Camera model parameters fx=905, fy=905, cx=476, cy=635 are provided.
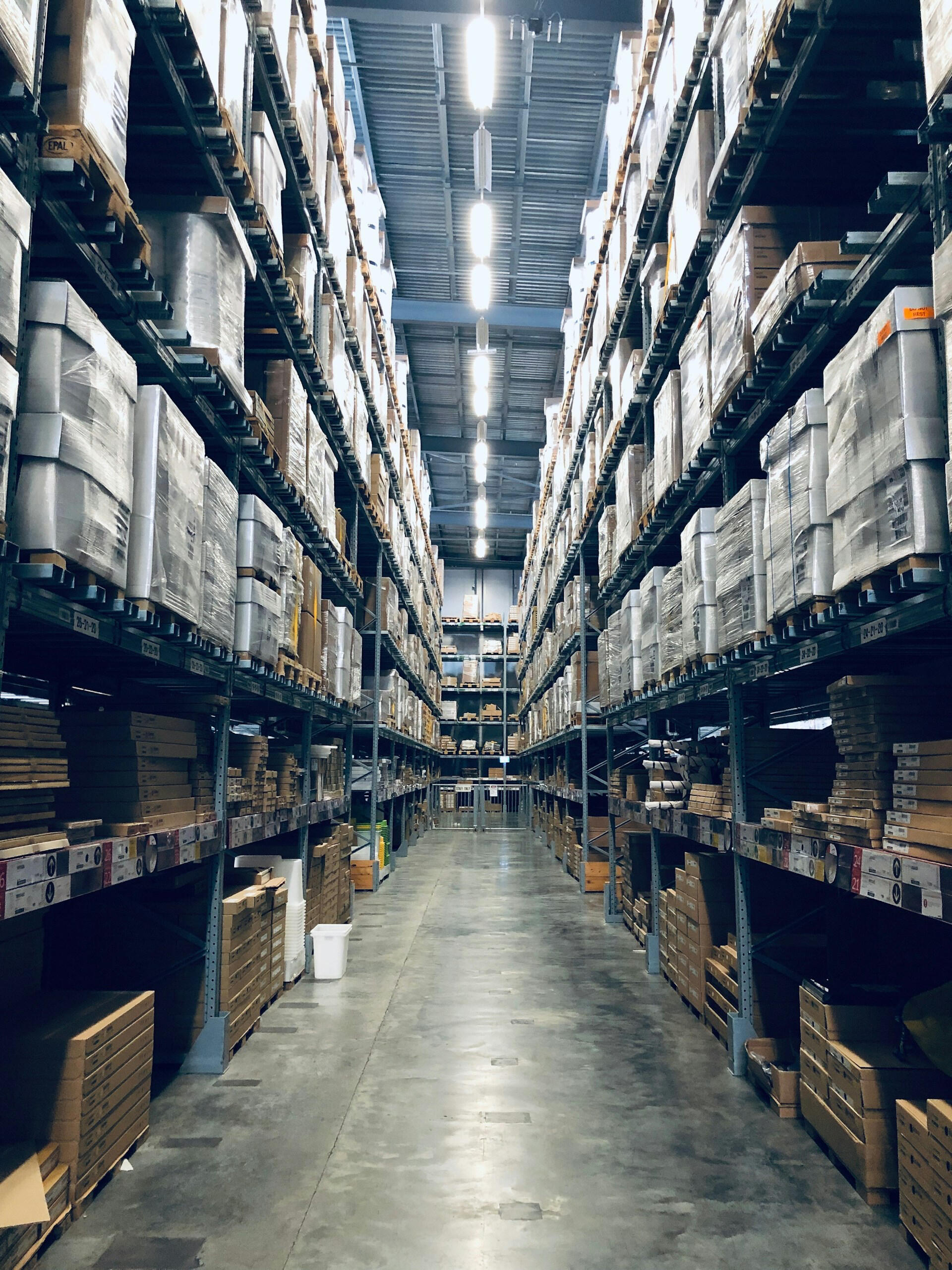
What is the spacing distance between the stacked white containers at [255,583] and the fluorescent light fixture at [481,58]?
573 centimetres

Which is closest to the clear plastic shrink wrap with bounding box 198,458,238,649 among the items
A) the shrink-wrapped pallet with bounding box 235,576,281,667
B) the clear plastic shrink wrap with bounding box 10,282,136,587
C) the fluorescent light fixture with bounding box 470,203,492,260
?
the shrink-wrapped pallet with bounding box 235,576,281,667

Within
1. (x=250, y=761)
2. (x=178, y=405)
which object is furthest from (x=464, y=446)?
(x=178, y=405)

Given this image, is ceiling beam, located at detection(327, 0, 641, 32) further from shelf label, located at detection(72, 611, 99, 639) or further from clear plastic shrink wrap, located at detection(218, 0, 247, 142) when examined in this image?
shelf label, located at detection(72, 611, 99, 639)

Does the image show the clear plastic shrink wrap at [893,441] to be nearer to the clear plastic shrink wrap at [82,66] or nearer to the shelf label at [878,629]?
the shelf label at [878,629]

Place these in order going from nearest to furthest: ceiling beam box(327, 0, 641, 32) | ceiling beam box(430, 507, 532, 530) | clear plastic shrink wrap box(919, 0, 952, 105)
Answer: clear plastic shrink wrap box(919, 0, 952, 105) → ceiling beam box(327, 0, 641, 32) → ceiling beam box(430, 507, 532, 530)

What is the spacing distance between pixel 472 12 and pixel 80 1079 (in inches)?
421

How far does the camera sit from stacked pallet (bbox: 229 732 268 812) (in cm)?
560

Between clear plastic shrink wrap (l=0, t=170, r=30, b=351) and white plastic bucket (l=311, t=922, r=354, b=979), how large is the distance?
5136 millimetres

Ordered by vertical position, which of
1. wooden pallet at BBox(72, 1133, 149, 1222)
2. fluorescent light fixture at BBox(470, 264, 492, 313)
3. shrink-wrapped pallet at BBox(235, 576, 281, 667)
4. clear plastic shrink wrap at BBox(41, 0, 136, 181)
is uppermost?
fluorescent light fixture at BBox(470, 264, 492, 313)

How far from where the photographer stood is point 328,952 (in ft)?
21.9

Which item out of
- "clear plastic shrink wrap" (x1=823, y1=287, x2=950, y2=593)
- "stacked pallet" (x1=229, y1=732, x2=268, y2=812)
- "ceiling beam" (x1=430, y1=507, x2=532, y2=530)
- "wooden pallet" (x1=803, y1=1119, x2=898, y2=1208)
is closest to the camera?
"clear plastic shrink wrap" (x1=823, y1=287, x2=950, y2=593)

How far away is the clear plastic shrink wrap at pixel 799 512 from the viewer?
11.5 ft

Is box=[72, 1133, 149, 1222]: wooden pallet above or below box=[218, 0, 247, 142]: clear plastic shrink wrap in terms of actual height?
below

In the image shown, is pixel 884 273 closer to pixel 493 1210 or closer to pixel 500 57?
pixel 493 1210
